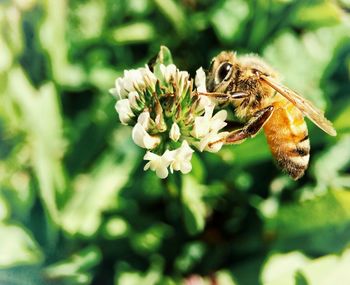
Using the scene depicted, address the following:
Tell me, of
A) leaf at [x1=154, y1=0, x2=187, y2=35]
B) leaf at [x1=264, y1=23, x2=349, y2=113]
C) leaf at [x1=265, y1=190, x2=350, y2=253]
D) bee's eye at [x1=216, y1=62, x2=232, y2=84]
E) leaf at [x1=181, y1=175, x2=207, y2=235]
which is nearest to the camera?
bee's eye at [x1=216, y1=62, x2=232, y2=84]

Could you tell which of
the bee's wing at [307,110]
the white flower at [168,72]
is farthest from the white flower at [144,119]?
the bee's wing at [307,110]

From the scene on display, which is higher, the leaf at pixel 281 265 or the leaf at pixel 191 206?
the leaf at pixel 191 206

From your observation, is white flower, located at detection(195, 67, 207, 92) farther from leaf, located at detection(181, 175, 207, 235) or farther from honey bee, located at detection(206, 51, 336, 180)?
leaf, located at detection(181, 175, 207, 235)

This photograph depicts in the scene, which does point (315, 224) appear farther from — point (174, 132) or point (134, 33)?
point (134, 33)

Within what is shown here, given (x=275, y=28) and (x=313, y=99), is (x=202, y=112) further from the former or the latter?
(x=275, y=28)

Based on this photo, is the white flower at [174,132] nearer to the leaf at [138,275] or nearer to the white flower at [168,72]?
the white flower at [168,72]

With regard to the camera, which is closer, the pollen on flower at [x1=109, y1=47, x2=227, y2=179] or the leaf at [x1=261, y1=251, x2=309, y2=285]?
the pollen on flower at [x1=109, y1=47, x2=227, y2=179]

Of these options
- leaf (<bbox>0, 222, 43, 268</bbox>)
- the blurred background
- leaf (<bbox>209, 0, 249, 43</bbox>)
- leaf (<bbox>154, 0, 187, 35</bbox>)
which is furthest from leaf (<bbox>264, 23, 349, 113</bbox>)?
leaf (<bbox>0, 222, 43, 268</bbox>)

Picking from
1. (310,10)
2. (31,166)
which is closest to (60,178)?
(31,166)

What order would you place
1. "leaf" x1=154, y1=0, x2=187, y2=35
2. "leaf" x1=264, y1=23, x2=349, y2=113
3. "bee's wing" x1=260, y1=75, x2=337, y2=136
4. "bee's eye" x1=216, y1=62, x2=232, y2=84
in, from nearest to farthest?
"bee's wing" x1=260, y1=75, x2=337, y2=136
"bee's eye" x1=216, y1=62, x2=232, y2=84
"leaf" x1=264, y1=23, x2=349, y2=113
"leaf" x1=154, y1=0, x2=187, y2=35
